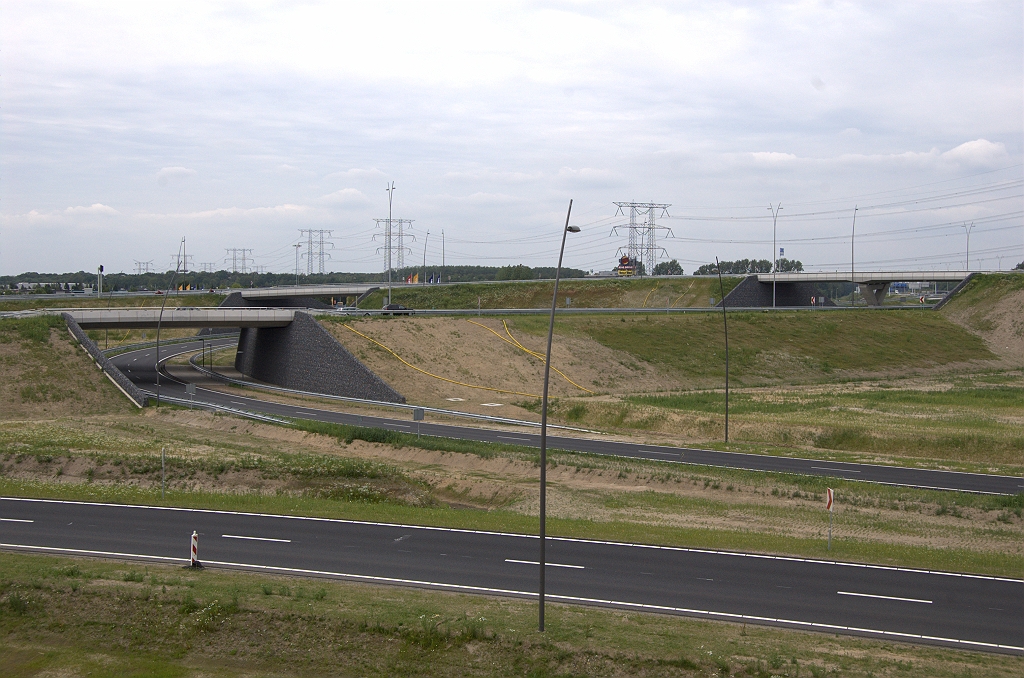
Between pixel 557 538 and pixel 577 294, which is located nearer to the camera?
pixel 557 538

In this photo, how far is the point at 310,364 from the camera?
64625mm

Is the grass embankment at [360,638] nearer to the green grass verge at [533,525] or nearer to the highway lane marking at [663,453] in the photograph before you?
the green grass verge at [533,525]

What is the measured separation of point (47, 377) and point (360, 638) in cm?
4633

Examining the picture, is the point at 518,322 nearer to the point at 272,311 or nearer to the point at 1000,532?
the point at 272,311

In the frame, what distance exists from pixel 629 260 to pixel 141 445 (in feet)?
347

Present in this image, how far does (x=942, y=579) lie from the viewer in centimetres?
2152

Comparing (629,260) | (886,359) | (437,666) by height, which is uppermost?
(629,260)

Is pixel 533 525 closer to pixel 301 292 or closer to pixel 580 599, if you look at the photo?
pixel 580 599

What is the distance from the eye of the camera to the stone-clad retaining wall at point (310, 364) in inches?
2336

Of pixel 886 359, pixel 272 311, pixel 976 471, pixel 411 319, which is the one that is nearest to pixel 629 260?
pixel 886 359

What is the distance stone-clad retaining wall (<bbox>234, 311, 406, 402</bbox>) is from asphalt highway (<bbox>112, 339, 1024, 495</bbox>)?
224 inches

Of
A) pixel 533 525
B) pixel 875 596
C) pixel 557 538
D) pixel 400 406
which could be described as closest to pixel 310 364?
pixel 400 406

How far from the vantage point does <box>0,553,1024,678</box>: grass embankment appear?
16062 mm

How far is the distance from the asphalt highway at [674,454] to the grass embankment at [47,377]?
5.33m
